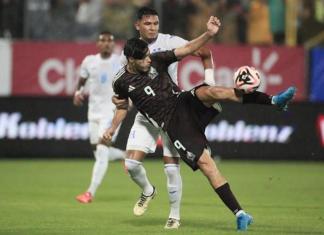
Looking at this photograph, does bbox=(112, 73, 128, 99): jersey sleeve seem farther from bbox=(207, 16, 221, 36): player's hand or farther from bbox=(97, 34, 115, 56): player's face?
bbox=(97, 34, 115, 56): player's face

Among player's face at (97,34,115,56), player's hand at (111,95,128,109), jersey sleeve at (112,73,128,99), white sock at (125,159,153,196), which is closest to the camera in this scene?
jersey sleeve at (112,73,128,99)

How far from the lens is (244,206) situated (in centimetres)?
1212

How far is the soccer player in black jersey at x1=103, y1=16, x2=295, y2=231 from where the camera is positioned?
9.19 m

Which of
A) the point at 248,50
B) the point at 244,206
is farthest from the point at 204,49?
the point at 248,50

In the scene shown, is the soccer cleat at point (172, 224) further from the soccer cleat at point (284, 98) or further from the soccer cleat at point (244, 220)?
the soccer cleat at point (284, 98)

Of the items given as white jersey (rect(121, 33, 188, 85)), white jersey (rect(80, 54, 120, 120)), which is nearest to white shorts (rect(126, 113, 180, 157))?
white jersey (rect(121, 33, 188, 85))

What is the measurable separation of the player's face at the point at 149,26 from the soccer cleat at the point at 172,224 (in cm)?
216

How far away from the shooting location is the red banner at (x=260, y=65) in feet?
71.4

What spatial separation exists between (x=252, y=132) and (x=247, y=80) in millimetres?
10737

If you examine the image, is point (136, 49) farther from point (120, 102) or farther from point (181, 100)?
point (120, 102)

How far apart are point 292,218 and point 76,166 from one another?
856cm

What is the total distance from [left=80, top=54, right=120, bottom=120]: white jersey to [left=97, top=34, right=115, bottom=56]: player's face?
0.51 feet

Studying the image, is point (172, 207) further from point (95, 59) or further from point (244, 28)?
point (244, 28)

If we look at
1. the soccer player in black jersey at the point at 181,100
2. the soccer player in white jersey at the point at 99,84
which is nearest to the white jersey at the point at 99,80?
the soccer player in white jersey at the point at 99,84
